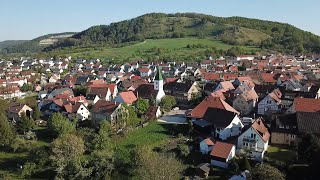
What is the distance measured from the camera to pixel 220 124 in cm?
4066

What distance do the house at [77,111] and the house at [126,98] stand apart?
535 cm

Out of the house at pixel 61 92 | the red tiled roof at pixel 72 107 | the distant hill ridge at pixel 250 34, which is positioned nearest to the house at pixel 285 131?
the red tiled roof at pixel 72 107

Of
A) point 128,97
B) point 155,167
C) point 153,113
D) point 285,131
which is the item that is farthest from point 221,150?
point 128,97

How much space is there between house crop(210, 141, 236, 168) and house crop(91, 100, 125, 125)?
14.3 meters

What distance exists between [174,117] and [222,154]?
53.2 ft

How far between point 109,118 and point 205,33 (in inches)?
5726

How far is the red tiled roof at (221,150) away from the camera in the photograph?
34281 millimetres

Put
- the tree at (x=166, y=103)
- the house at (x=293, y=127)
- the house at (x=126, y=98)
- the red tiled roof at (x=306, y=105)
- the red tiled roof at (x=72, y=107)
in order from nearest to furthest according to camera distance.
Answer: the house at (x=293, y=127) < the red tiled roof at (x=306, y=105) < the red tiled roof at (x=72, y=107) < the tree at (x=166, y=103) < the house at (x=126, y=98)

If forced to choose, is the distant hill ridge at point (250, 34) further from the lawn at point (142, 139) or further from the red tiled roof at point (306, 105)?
the lawn at point (142, 139)

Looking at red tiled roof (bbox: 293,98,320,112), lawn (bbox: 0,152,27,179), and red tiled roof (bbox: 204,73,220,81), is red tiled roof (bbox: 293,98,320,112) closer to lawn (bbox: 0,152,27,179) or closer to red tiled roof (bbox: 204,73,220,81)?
lawn (bbox: 0,152,27,179)

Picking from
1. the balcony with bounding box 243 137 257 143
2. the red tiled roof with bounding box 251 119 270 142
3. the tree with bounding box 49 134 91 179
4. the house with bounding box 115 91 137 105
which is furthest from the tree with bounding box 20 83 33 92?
the balcony with bounding box 243 137 257 143

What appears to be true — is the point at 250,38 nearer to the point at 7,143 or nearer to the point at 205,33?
the point at 205,33

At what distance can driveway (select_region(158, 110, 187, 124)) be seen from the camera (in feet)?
156

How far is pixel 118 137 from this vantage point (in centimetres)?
4188
